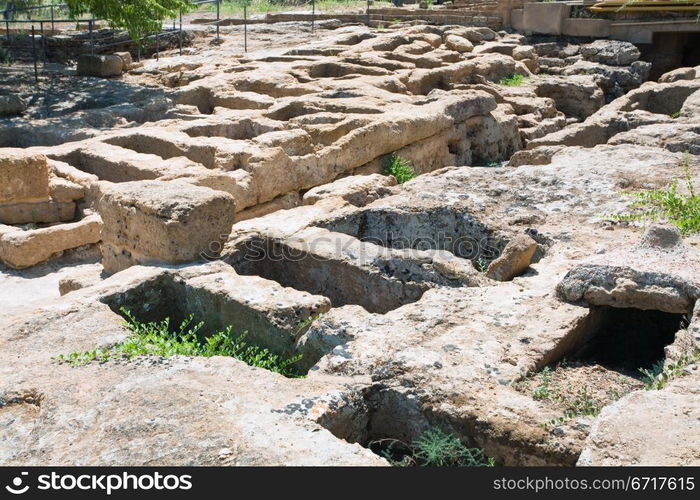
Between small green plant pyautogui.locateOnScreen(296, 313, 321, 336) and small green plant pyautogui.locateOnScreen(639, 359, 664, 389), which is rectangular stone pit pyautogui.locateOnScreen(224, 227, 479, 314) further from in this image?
small green plant pyautogui.locateOnScreen(639, 359, 664, 389)

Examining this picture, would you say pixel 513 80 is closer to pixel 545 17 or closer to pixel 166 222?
pixel 545 17

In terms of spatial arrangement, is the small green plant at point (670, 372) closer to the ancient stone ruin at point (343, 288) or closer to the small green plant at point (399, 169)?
the ancient stone ruin at point (343, 288)

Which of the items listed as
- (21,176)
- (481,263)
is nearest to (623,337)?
(481,263)

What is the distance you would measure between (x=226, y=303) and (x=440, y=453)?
76.9 inches

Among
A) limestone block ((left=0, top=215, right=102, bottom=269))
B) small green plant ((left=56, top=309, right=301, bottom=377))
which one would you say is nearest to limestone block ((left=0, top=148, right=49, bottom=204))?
→ limestone block ((left=0, top=215, right=102, bottom=269))

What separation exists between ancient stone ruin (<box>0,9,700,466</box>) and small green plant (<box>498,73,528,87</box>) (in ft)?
14.6

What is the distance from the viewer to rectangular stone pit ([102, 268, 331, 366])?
16.2 ft

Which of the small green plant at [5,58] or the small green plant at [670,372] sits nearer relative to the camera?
the small green plant at [670,372]

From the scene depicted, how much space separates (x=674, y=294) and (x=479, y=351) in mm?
1205

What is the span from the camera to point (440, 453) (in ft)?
12.3

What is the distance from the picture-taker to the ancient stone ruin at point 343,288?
3.64m

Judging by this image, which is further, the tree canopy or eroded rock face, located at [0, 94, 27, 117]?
the tree canopy

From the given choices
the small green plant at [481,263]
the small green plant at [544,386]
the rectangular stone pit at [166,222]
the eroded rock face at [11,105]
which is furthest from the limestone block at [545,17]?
the small green plant at [544,386]

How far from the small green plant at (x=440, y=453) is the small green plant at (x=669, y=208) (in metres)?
3.00
